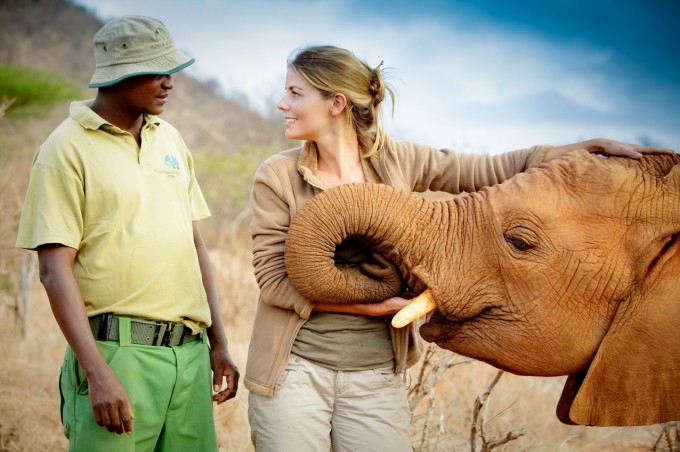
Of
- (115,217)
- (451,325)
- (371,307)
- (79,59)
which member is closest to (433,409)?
(451,325)

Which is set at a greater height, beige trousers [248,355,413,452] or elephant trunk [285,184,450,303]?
elephant trunk [285,184,450,303]

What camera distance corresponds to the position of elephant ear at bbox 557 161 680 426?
9.86ft

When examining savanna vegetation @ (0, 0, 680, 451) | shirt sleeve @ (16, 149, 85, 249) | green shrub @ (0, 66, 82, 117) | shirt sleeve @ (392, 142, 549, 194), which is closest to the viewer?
shirt sleeve @ (16, 149, 85, 249)

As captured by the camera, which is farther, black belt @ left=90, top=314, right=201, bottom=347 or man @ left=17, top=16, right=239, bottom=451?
black belt @ left=90, top=314, right=201, bottom=347

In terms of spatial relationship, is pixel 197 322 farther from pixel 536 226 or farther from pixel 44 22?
pixel 44 22

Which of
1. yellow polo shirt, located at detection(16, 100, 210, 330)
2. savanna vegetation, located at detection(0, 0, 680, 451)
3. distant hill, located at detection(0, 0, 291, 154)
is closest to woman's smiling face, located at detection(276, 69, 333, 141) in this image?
yellow polo shirt, located at detection(16, 100, 210, 330)

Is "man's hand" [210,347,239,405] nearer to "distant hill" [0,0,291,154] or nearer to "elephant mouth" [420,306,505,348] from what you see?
"elephant mouth" [420,306,505,348]

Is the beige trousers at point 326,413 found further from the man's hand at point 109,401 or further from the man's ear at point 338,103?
the man's ear at point 338,103

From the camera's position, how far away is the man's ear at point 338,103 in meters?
3.63

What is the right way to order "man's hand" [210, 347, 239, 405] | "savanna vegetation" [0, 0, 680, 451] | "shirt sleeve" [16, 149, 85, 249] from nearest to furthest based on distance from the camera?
"shirt sleeve" [16, 149, 85, 249] < "man's hand" [210, 347, 239, 405] < "savanna vegetation" [0, 0, 680, 451]

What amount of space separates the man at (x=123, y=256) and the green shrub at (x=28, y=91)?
6.28 metres

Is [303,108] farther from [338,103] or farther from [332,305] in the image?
[332,305]

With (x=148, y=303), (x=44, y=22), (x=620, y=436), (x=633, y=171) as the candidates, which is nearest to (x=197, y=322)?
(x=148, y=303)

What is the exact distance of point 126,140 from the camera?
3.43 meters
